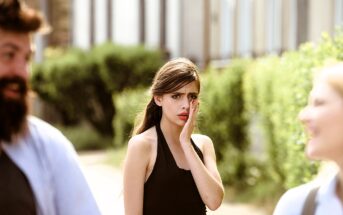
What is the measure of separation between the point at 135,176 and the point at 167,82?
0.47m

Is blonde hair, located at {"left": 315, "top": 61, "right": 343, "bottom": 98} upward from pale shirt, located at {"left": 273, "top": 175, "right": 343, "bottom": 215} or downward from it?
upward

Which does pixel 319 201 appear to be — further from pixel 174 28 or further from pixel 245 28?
pixel 174 28

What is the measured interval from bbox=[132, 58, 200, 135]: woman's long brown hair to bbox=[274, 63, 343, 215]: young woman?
1423mm

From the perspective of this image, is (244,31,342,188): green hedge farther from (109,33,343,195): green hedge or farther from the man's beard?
the man's beard

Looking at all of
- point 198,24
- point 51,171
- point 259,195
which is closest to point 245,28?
point 198,24

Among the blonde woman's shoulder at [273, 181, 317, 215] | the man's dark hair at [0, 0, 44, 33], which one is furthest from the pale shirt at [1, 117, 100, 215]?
the blonde woman's shoulder at [273, 181, 317, 215]

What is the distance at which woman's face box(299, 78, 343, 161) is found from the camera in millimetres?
2250

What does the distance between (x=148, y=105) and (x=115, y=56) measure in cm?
1416

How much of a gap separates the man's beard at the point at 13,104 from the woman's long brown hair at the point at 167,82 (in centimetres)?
142

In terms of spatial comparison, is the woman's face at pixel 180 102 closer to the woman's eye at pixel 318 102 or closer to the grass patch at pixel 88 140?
the woman's eye at pixel 318 102

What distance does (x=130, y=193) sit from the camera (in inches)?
142

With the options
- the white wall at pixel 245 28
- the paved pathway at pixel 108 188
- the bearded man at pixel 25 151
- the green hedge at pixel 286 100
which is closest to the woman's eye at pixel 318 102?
the bearded man at pixel 25 151

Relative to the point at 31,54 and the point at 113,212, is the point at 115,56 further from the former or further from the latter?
the point at 31,54

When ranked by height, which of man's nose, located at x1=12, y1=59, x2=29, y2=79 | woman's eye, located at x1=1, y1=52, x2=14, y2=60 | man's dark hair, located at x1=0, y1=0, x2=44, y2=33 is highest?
man's dark hair, located at x1=0, y1=0, x2=44, y2=33
